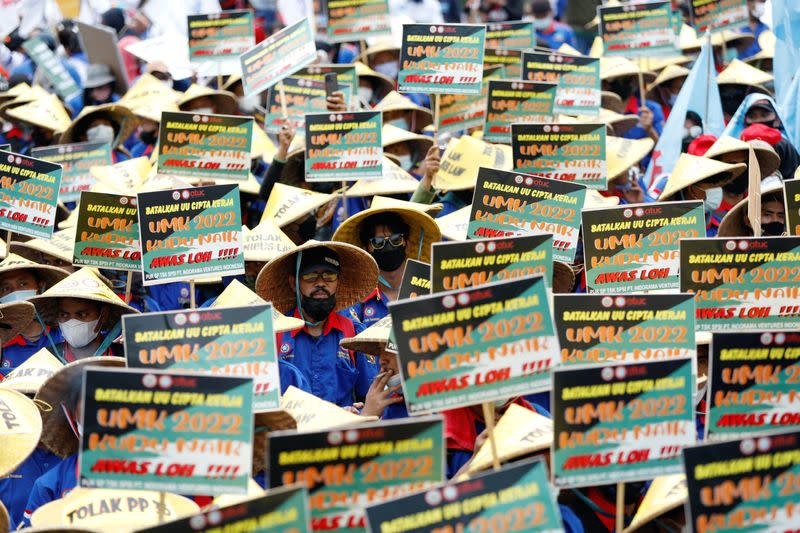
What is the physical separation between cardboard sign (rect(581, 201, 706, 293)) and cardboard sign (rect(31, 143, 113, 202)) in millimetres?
4701

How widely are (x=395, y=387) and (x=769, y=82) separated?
7.26 meters

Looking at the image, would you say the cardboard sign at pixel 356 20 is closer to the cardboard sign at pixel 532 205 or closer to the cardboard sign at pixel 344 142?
the cardboard sign at pixel 344 142

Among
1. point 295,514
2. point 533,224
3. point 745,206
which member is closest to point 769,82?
point 745,206

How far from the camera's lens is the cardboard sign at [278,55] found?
367 inches

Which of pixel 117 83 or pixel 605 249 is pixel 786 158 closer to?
pixel 605 249

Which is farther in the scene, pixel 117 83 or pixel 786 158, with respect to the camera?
pixel 117 83

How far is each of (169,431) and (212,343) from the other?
75cm

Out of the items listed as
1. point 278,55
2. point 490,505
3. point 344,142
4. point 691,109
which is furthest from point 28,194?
point 691,109

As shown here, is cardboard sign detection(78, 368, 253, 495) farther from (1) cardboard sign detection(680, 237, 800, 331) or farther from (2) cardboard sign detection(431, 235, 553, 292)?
(1) cardboard sign detection(680, 237, 800, 331)

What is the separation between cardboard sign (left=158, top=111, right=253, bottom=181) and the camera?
8.73 m

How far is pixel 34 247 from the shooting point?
27.6 ft

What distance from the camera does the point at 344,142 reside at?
344 inches

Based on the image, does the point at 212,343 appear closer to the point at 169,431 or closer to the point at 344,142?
the point at 169,431

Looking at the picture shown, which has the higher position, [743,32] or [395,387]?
[743,32]
